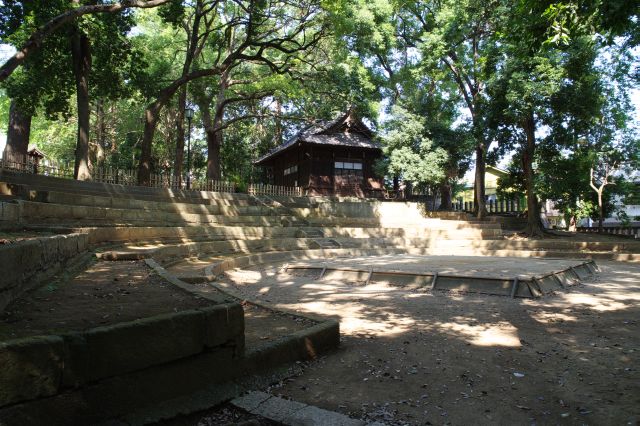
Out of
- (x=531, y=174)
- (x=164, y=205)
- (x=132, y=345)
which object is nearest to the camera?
(x=132, y=345)

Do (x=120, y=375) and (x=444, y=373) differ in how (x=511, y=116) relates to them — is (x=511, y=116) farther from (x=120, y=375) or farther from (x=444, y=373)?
(x=120, y=375)

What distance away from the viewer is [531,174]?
1880 centimetres

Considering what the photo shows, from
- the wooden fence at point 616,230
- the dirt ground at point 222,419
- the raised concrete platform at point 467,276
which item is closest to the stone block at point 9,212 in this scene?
the dirt ground at point 222,419

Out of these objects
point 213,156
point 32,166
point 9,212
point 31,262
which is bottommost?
point 31,262

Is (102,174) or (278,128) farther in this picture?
(278,128)

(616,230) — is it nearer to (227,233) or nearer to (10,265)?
(227,233)

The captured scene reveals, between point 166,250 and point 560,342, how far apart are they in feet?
26.5

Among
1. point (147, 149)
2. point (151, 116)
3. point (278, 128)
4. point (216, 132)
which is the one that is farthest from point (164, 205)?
point (278, 128)

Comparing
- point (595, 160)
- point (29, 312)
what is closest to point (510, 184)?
point (595, 160)

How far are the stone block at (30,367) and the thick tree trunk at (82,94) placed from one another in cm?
1516

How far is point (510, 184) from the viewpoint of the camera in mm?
21734

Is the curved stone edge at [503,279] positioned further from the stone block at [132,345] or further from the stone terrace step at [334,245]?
the stone block at [132,345]

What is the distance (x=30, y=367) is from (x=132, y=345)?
59 centimetres

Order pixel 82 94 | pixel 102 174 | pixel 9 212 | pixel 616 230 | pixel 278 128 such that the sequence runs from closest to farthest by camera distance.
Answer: pixel 9 212 → pixel 82 94 → pixel 102 174 → pixel 616 230 → pixel 278 128
